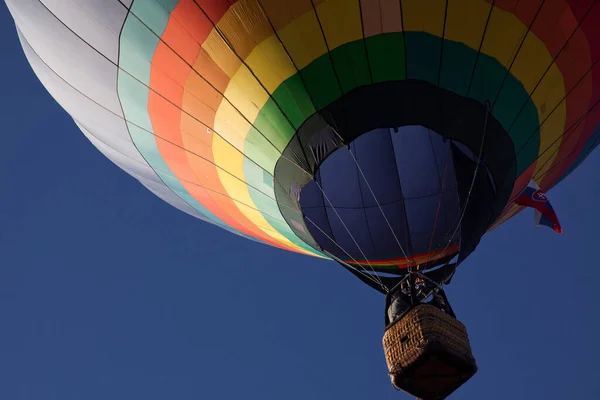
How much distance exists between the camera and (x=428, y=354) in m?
5.62

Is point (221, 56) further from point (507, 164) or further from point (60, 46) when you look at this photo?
point (507, 164)

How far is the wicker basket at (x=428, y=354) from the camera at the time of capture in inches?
222

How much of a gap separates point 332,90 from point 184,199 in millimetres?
2576

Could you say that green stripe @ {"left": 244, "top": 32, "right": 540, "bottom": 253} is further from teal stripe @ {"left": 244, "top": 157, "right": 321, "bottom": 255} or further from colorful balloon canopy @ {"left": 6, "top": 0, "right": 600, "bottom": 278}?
teal stripe @ {"left": 244, "top": 157, "right": 321, "bottom": 255}

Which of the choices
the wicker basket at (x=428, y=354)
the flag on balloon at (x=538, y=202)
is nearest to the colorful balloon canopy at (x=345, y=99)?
the flag on balloon at (x=538, y=202)

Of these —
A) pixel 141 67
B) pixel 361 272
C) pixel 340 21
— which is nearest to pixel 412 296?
pixel 361 272

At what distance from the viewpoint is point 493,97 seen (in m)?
6.40

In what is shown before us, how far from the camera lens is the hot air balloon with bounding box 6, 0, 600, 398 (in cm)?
616

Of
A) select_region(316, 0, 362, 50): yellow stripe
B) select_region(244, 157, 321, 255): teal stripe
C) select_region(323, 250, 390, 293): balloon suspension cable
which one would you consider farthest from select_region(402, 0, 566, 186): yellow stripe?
select_region(323, 250, 390, 293): balloon suspension cable

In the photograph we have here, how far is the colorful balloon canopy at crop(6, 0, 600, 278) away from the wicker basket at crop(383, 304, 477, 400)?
3.10 ft

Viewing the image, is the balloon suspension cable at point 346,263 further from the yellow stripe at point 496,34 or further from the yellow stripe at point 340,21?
the yellow stripe at point 496,34

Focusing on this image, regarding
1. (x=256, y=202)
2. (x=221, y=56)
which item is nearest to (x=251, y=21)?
(x=221, y=56)

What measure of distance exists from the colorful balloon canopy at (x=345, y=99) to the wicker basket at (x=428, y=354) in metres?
0.94

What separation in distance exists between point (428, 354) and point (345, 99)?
5.95 feet
